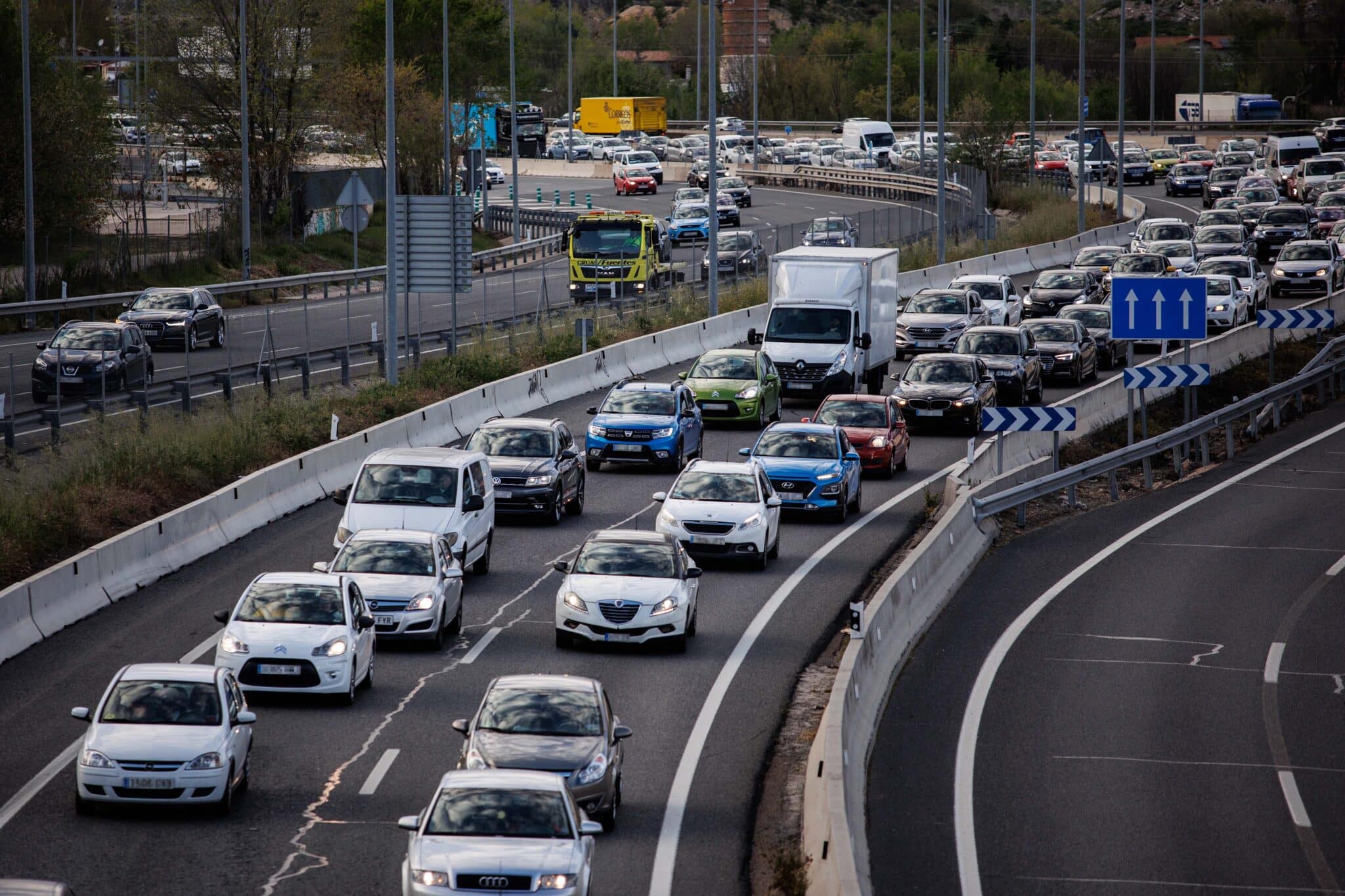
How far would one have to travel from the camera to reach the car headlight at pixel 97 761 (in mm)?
15164

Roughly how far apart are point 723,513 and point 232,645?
8.39 meters

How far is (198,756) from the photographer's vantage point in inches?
601

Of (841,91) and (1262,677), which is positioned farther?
(841,91)

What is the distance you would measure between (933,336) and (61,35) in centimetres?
12877

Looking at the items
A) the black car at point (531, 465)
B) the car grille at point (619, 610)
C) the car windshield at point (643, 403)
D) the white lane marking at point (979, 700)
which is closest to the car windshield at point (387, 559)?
the car grille at point (619, 610)

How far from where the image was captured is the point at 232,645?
18.6m

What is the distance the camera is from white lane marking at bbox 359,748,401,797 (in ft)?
53.2

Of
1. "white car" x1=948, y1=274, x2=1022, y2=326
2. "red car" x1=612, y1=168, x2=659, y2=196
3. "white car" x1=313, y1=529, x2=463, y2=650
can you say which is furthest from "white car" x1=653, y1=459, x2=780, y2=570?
"red car" x1=612, y1=168, x2=659, y2=196

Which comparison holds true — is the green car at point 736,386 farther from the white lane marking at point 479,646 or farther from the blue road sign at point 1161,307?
the white lane marking at point 479,646

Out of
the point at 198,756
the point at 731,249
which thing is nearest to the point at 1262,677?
the point at 198,756

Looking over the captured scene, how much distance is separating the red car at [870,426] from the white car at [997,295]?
590 inches

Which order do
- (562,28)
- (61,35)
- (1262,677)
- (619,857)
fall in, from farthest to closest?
1. (562,28)
2. (61,35)
3. (1262,677)
4. (619,857)

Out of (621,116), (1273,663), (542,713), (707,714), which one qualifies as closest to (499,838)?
(542,713)

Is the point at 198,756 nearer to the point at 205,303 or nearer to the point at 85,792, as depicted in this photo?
the point at 85,792
